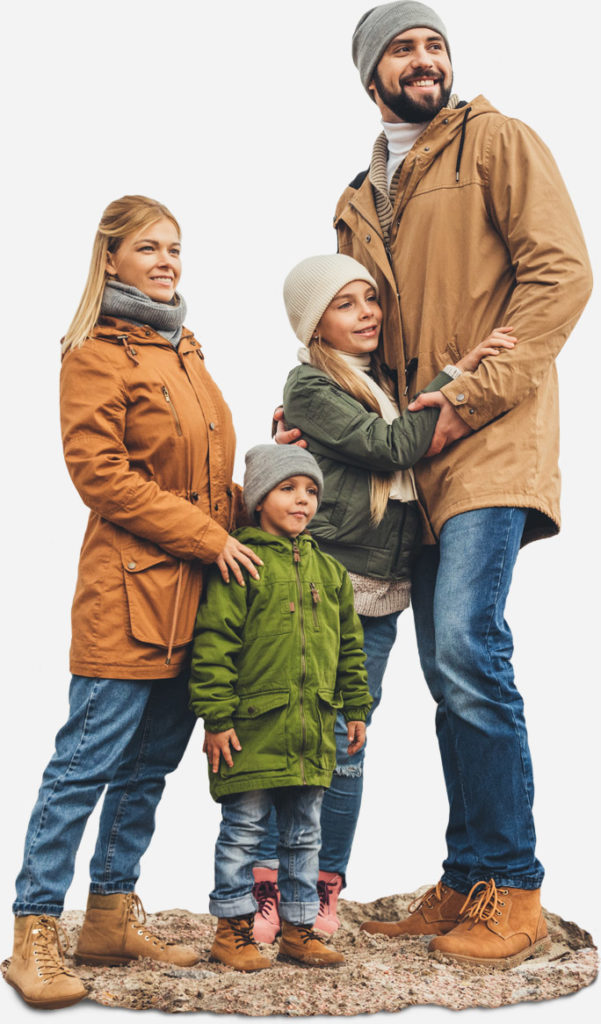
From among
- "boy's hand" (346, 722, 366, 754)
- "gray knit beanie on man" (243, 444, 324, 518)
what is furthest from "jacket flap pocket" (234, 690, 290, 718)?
"gray knit beanie on man" (243, 444, 324, 518)

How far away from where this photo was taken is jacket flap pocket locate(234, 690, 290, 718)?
3688 millimetres

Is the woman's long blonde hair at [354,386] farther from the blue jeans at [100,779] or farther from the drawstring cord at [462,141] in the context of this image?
the blue jeans at [100,779]

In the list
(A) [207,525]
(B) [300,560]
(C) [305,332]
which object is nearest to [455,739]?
(B) [300,560]

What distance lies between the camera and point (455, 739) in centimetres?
405

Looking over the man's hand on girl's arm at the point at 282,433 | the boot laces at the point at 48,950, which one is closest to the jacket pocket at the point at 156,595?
the man's hand on girl's arm at the point at 282,433

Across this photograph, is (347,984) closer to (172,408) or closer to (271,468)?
(271,468)

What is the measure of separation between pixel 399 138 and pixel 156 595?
5.69 ft

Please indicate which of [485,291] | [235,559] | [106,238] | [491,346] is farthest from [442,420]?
[106,238]

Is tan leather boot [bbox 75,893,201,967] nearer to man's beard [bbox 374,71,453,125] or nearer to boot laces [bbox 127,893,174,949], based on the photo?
boot laces [bbox 127,893,174,949]

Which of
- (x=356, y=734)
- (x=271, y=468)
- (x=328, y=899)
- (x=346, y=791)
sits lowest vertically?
(x=328, y=899)

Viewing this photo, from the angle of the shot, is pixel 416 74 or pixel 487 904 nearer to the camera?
pixel 487 904

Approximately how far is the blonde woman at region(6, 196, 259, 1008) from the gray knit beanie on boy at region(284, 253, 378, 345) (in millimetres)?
488

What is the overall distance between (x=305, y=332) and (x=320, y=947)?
1.83 meters

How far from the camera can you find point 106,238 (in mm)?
3840
